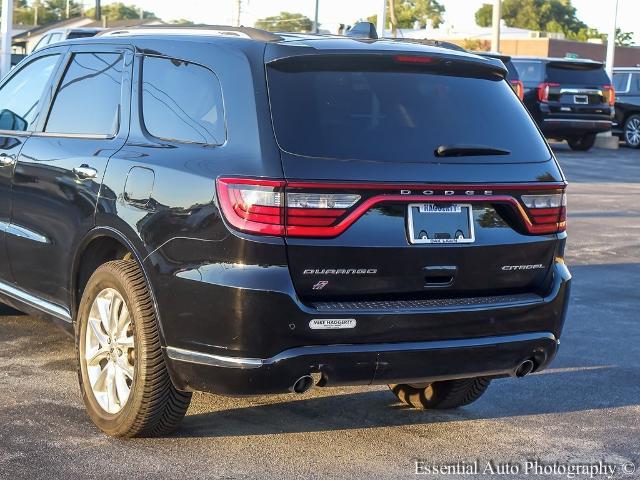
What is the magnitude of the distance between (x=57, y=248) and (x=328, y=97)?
1.79 m

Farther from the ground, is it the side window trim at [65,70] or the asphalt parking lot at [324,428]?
the side window trim at [65,70]

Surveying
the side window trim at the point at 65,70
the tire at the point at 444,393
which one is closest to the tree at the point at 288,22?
the side window trim at the point at 65,70

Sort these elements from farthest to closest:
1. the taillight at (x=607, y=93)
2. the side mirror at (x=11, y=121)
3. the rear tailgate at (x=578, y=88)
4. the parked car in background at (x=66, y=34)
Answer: the taillight at (x=607, y=93)
the rear tailgate at (x=578, y=88)
the parked car in background at (x=66, y=34)
the side mirror at (x=11, y=121)

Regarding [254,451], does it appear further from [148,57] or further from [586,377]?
[586,377]

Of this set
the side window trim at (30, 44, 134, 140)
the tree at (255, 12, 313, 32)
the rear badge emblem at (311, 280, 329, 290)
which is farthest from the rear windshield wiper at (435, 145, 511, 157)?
the tree at (255, 12, 313, 32)

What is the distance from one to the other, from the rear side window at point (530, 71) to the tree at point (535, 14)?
101345 millimetres

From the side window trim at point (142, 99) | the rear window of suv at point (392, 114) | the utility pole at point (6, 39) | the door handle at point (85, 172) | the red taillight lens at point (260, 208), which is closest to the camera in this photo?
the red taillight lens at point (260, 208)

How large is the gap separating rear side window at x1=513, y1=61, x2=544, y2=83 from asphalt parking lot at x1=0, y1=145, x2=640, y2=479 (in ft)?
66.0

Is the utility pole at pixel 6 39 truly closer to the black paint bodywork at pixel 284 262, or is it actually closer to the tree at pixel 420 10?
the black paint bodywork at pixel 284 262

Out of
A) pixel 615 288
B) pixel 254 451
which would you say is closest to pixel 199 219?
pixel 254 451

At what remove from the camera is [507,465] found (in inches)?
210

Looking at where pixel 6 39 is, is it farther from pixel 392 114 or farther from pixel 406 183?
pixel 406 183

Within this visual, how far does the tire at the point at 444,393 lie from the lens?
6074 millimetres

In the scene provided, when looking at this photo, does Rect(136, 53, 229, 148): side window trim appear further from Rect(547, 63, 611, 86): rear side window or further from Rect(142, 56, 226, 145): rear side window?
Rect(547, 63, 611, 86): rear side window
